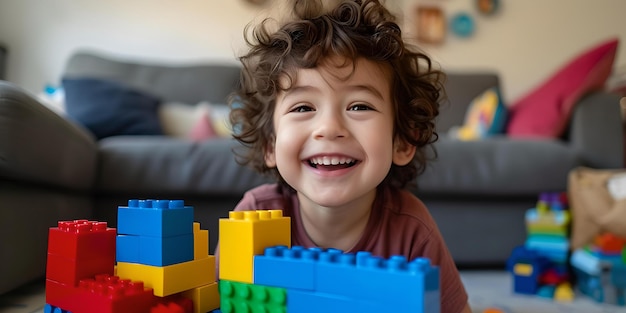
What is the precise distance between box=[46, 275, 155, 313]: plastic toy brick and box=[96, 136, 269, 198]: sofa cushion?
83cm

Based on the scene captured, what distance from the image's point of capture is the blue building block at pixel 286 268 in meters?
0.52

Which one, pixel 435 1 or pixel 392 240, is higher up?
pixel 435 1

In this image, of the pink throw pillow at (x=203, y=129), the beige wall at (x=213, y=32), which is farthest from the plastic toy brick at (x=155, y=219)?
the beige wall at (x=213, y=32)

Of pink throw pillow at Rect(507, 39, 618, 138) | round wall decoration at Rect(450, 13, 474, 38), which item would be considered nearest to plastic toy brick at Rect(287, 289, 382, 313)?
pink throw pillow at Rect(507, 39, 618, 138)

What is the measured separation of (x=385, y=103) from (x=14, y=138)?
2.33 ft

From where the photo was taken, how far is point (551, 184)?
1.56 metres

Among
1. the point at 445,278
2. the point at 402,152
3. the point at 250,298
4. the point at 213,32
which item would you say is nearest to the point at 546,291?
the point at 445,278

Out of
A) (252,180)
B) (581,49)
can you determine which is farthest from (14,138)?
(581,49)

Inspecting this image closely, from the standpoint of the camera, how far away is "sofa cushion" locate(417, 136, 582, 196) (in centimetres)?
153

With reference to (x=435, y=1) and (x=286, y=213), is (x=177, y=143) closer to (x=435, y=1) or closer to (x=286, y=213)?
(x=286, y=213)

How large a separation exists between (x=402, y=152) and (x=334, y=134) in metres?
0.25

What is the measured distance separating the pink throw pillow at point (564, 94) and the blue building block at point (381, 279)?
151cm

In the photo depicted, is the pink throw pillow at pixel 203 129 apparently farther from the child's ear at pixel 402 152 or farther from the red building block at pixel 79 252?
the red building block at pixel 79 252

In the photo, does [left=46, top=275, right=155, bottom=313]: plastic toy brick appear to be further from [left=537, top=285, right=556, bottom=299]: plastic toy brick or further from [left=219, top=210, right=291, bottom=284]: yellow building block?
[left=537, top=285, right=556, bottom=299]: plastic toy brick
